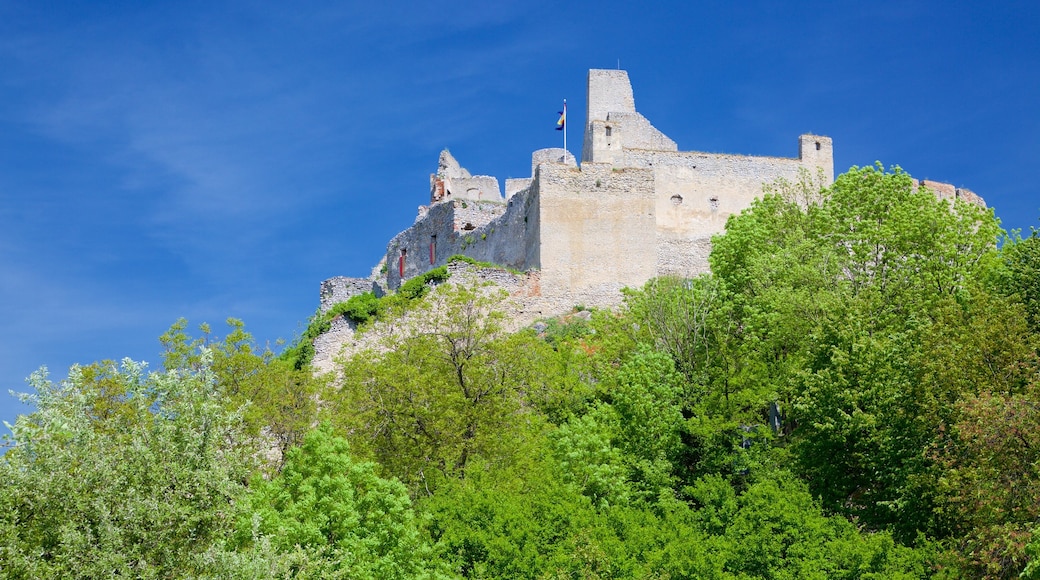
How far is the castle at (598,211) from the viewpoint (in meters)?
52.7

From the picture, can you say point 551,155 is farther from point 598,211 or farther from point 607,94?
point 598,211

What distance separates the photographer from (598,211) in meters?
53.3

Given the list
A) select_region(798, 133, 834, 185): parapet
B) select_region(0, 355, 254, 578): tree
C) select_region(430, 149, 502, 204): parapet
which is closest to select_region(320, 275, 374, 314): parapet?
select_region(430, 149, 502, 204): parapet

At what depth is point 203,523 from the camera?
23.4 m

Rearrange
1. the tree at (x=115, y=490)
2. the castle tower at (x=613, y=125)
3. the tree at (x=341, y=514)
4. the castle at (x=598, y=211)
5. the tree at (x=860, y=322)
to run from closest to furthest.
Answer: the tree at (x=115, y=490) → the tree at (x=341, y=514) → the tree at (x=860, y=322) → the castle at (x=598, y=211) → the castle tower at (x=613, y=125)

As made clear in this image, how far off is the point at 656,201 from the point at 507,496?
93.2 feet

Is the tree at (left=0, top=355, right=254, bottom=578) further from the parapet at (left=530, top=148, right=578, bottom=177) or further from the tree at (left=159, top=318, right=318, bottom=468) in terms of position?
the parapet at (left=530, top=148, right=578, bottom=177)

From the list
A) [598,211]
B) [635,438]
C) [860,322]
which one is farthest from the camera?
[598,211]

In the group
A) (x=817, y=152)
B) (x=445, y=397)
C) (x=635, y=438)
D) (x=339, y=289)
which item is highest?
(x=817, y=152)

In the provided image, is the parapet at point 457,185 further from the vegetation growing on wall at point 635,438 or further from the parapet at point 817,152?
the vegetation growing on wall at point 635,438

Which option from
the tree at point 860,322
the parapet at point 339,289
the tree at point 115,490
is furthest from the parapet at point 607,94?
the tree at point 115,490

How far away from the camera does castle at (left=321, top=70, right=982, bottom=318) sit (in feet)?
173

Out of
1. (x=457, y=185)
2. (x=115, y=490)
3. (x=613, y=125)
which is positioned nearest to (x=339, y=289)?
(x=457, y=185)

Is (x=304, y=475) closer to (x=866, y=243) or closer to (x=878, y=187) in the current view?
(x=866, y=243)
